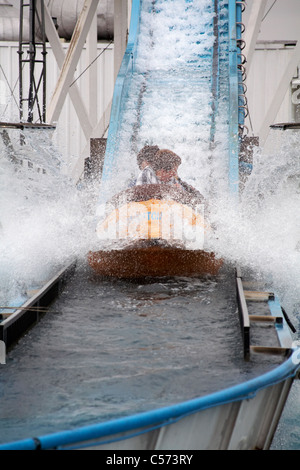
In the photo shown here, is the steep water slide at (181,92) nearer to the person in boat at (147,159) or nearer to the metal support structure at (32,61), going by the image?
the person in boat at (147,159)

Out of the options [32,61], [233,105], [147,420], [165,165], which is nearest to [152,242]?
[165,165]

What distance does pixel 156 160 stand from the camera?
19.2 feet

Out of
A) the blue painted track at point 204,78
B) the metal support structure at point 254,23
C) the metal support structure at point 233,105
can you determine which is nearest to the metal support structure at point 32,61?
the blue painted track at point 204,78

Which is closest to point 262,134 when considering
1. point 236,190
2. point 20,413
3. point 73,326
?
point 236,190

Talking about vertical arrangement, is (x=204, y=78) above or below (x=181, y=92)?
above

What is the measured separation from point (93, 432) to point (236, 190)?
429cm

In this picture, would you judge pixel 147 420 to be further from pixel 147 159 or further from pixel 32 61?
pixel 32 61

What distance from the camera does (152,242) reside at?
A: 14.5 ft

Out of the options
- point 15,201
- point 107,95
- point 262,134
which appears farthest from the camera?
point 107,95

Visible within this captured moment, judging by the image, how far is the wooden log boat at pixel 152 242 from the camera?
4.42 meters

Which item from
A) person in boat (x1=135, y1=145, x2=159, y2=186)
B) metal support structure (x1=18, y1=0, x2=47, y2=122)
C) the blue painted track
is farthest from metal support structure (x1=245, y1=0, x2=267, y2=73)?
person in boat (x1=135, y1=145, x2=159, y2=186)

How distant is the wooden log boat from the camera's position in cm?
442

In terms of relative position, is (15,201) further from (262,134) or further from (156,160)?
(262,134)

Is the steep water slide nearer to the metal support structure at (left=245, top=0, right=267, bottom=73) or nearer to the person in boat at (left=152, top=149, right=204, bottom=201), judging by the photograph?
the metal support structure at (left=245, top=0, right=267, bottom=73)
